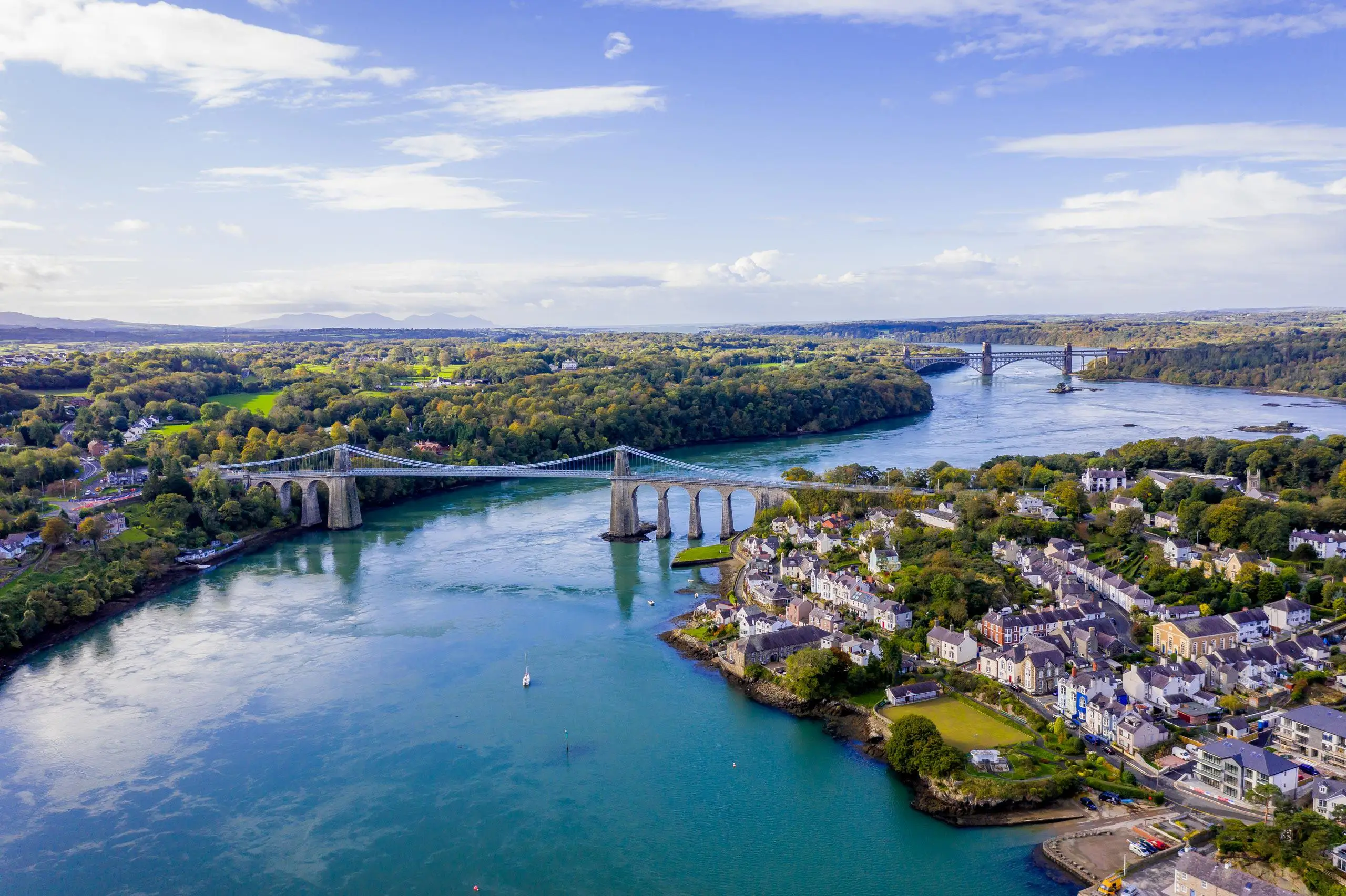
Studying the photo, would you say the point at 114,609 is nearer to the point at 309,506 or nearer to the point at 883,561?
the point at 309,506

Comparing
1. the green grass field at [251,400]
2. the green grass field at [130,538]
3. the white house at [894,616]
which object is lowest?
the white house at [894,616]

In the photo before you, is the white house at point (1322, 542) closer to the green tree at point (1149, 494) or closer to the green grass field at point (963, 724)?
the green tree at point (1149, 494)

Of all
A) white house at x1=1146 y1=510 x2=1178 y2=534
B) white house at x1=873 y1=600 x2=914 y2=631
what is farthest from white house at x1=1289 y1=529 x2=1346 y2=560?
white house at x1=873 y1=600 x2=914 y2=631

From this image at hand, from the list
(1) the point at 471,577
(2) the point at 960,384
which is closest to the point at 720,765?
(1) the point at 471,577

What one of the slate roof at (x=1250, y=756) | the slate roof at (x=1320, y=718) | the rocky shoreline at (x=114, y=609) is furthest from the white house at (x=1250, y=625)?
the rocky shoreline at (x=114, y=609)

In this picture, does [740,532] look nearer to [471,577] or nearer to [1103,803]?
[471,577]
